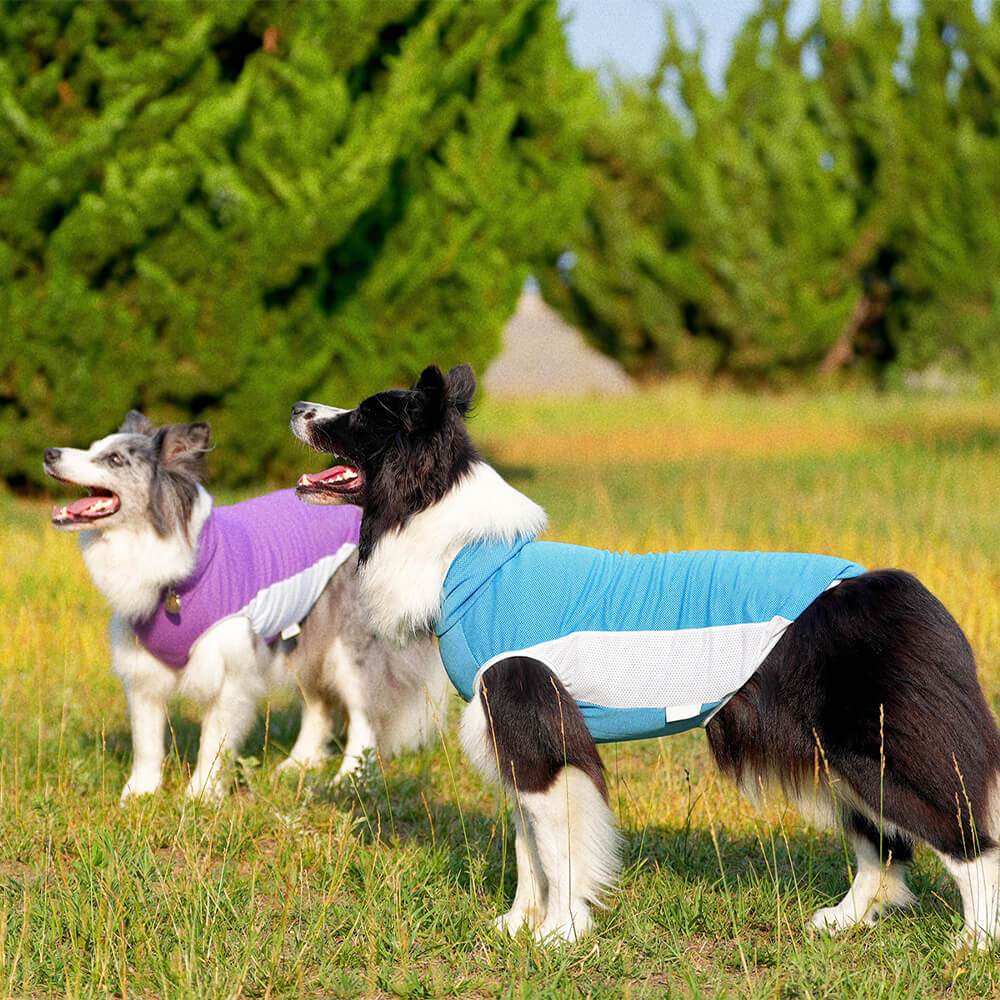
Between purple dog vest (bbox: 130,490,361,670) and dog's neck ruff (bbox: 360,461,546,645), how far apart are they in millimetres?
1371

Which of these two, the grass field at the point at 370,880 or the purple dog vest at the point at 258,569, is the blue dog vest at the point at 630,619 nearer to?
the grass field at the point at 370,880

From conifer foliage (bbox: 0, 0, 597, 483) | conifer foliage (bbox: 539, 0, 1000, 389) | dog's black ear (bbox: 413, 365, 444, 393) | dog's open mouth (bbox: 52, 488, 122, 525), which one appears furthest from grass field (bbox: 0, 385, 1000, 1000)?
conifer foliage (bbox: 539, 0, 1000, 389)

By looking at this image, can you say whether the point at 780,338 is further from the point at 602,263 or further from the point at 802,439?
the point at 802,439

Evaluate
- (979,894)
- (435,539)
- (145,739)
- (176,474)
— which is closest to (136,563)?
(176,474)

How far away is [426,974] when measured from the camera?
3.50 m

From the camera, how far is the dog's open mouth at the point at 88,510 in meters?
4.70

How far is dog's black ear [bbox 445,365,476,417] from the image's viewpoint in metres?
3.79

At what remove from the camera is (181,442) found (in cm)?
499

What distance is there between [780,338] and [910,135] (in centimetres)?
572

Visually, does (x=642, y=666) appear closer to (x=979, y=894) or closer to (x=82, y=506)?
(x=979, y=894)

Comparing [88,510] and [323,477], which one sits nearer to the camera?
[323,477]

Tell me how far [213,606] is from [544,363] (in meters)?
42.2

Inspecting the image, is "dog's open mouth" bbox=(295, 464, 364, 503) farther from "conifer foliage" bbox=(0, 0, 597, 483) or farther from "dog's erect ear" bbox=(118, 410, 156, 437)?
"conifer foliage" bbox=(0, 0, 597, 483)

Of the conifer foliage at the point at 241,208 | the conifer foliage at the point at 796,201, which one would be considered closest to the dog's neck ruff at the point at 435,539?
the conifer foliage at the point at 241,208
